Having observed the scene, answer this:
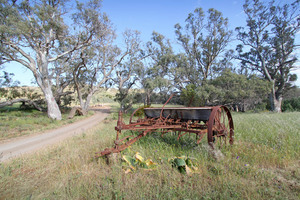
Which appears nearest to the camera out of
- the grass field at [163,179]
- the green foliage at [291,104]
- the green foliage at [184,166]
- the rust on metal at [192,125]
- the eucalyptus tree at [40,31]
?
the grass field at [163,179]

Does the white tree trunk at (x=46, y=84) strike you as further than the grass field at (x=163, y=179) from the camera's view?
Yes

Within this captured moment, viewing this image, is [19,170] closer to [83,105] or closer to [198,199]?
[198,199]

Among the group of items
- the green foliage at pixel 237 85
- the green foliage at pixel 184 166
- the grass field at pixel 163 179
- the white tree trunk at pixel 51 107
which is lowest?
the grass field at pixel 163 179

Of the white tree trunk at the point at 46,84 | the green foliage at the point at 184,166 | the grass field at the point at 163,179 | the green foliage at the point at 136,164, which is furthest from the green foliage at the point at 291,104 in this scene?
the white tree trunk at the point at 46,84

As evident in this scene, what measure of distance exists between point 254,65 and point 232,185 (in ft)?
99.3

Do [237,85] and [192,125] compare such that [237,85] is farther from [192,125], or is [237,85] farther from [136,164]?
[136,164]

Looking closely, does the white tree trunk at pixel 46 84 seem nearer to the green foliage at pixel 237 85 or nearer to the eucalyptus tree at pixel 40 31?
the eucalyptus tree at pixel 40 31

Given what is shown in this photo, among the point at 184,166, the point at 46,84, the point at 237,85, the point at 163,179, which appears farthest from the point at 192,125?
the point at 237,85

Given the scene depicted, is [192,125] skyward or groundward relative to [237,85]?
groundward

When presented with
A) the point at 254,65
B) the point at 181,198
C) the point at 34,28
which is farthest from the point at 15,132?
the point at 254,65

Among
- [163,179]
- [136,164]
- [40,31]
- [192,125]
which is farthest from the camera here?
[40,31]

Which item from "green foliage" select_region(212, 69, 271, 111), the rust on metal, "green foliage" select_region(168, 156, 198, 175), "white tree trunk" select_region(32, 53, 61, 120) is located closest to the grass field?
"green foliage" select_region(168, 156, 198, 175)

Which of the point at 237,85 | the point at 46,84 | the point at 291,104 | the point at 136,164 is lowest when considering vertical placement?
the point at 136,164

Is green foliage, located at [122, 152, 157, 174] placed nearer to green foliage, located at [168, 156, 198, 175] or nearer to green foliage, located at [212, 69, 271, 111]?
green foliage, located at [168, 156, 198, 175]
